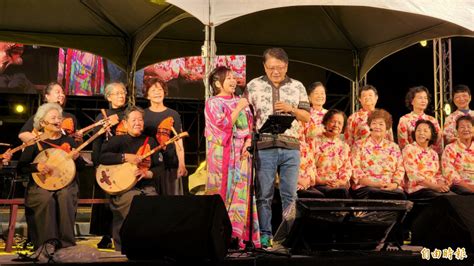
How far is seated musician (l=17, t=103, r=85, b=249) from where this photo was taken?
573 centimetres

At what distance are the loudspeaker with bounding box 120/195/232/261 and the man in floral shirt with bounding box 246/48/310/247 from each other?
1073mm

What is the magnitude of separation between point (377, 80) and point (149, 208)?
11.9m

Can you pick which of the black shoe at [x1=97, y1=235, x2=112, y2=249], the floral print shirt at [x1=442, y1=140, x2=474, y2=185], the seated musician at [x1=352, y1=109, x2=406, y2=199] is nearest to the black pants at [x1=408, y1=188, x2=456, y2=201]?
the seated musician at [x1=352, y1=109, x2=406, y2=199]

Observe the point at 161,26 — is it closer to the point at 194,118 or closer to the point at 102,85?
the point at 102,85

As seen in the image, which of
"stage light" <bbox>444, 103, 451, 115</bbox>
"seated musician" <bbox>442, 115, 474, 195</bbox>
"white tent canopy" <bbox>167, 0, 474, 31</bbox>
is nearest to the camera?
"white tent canopy" <bbox>167, 0, 474, 31</bbox>

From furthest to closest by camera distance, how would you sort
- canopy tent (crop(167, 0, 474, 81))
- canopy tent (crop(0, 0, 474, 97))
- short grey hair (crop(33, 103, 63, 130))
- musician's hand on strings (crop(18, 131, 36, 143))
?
canopy tent (crop(167, 0, 474, 81)) → canopy tent (crop(0, 0, 474, 97)) → musician's hand on strings (crop(18, 131, 36, 143)) → short grey hair (crop(33, 103, 63, 130))

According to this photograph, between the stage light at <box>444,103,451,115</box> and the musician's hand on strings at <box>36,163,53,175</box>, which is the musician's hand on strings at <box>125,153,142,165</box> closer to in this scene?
the musician's hand on strings at <box>36,163,53,175</box>

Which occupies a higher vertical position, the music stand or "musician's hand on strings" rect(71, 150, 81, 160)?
the music stand

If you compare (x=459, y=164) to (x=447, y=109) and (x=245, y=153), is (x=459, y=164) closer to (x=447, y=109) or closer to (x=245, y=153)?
(x=245, y=153)

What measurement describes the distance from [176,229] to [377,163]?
10.1 feet

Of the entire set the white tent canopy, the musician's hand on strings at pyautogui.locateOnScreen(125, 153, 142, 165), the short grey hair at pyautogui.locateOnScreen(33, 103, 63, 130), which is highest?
the white tent canopy

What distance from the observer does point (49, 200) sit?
578 cm

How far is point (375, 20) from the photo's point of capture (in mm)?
8297

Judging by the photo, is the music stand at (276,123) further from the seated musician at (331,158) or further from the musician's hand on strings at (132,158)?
the seated musician at (331,158)
